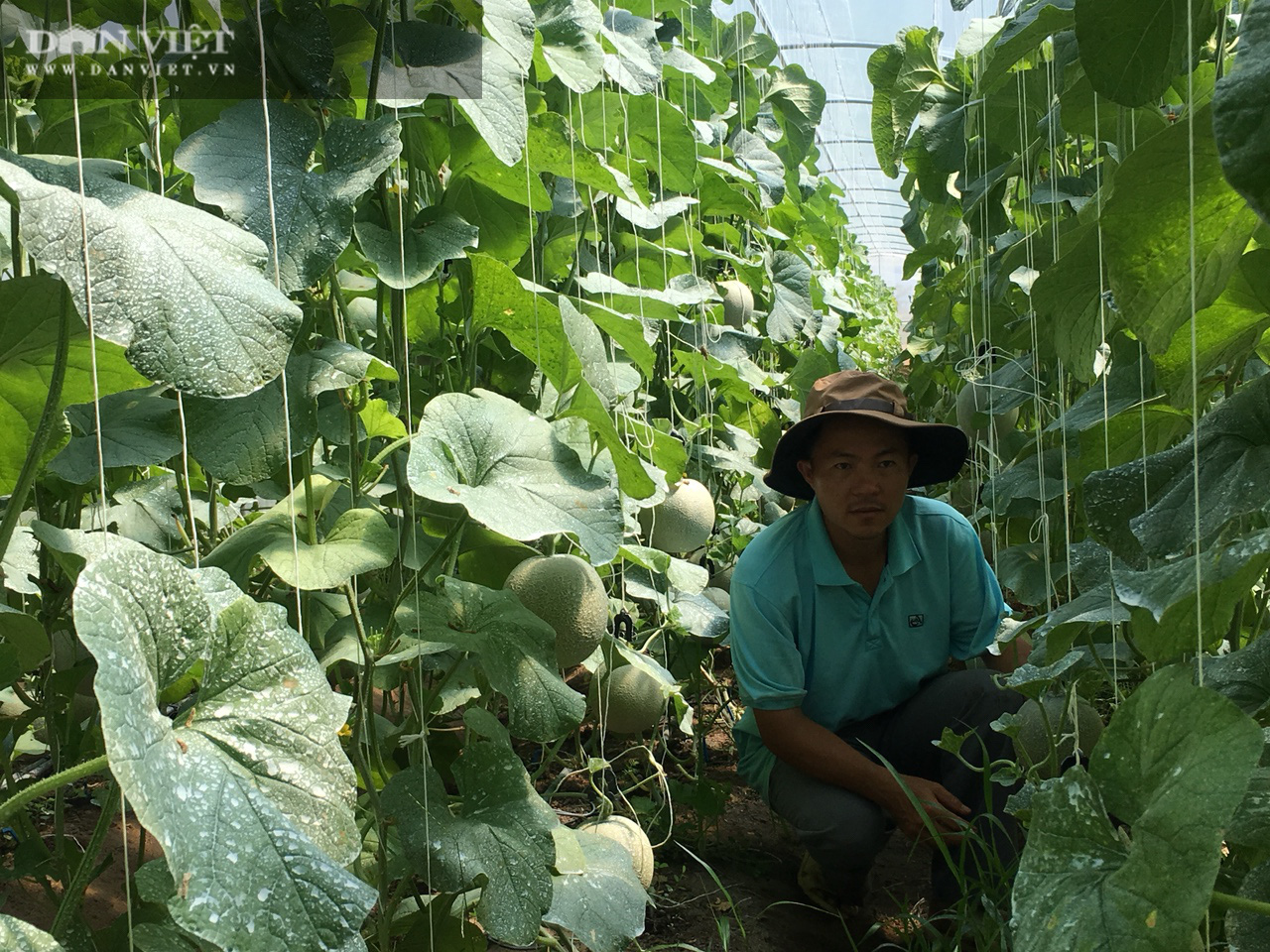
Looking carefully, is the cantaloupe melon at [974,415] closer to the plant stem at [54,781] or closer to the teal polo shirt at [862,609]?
the teal polo shirt at [862,609]

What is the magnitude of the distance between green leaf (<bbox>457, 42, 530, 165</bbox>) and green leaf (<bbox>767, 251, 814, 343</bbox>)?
94.8 inches

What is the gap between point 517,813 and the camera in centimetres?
142

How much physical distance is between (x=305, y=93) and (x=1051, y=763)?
1120 millimetres

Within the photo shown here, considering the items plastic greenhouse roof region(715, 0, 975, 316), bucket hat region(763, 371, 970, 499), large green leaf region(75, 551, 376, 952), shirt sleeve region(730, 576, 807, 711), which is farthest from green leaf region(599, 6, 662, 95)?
plastic greenhouse roof region(715, 0, 975, 316)

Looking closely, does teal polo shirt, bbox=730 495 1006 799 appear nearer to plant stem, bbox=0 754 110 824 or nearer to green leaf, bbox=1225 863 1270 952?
green leaf, bbox=1225 863 1270 952

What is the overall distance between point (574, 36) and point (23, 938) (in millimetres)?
1336

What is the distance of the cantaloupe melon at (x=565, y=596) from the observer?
5.10 ft

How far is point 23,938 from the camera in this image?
0.72 m

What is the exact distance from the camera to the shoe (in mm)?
2305

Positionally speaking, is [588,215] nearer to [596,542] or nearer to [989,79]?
[989,79]

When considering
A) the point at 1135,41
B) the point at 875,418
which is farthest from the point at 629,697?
the point at 1135,41

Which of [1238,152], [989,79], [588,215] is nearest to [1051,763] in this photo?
[989,79]

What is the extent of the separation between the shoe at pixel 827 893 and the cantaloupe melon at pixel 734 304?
1.54 metres

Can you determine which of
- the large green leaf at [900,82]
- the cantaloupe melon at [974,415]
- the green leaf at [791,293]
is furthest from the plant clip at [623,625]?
the green leaf at [791,293]
